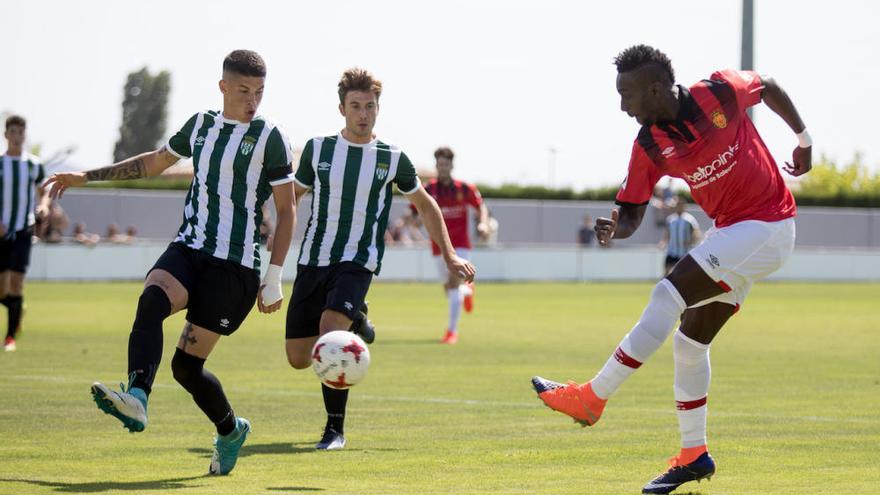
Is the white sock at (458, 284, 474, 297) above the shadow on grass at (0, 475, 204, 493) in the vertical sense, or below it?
below

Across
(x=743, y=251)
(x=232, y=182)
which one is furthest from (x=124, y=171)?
(x=743, y=251)

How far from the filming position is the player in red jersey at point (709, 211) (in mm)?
7633

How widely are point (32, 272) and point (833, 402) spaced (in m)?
28.9

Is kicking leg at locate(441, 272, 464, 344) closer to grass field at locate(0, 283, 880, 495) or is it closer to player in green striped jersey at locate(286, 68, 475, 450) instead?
grass field at locate(0, 283, 880, 495)

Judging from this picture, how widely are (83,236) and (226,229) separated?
3624 centimetres

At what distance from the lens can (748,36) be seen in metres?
34.0

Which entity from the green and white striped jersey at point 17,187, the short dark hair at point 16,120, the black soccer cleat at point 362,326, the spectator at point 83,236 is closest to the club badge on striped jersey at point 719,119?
the black soccer cleat at point 362,326

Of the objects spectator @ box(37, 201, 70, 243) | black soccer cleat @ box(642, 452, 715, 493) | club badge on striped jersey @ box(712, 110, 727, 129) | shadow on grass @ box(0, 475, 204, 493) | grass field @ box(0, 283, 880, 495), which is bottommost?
spectator @ box(37, 201, 70, 243)

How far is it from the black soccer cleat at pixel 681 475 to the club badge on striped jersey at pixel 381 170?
315 centimetres

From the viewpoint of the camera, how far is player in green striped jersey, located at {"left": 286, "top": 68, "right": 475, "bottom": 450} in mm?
9898

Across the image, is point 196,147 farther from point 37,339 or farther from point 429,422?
point 37,339

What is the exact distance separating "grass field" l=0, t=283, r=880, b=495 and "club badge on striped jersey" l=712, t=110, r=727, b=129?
1926 mm

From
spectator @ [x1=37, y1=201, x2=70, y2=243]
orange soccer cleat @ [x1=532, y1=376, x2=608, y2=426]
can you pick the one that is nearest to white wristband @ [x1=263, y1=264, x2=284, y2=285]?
orange soccer cleat @ [x1=532, y1=376, x2=608, y2=426]

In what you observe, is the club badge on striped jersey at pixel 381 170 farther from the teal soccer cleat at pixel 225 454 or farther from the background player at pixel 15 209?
the background player at pixel 15 209
